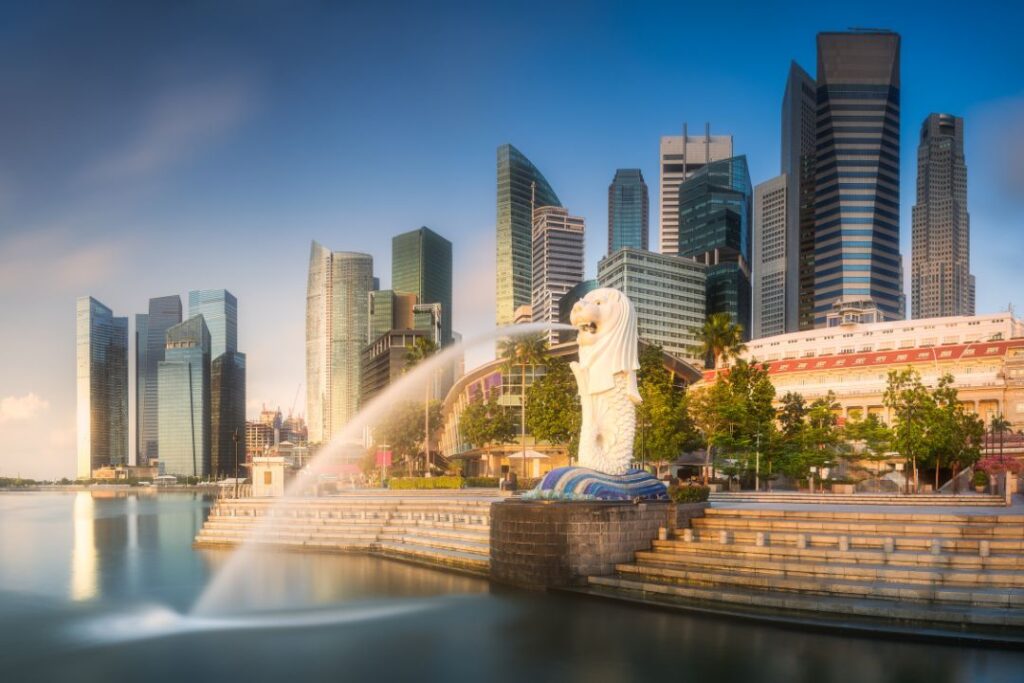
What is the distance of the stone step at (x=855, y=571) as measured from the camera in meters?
17.0

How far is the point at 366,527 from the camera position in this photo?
33.1m

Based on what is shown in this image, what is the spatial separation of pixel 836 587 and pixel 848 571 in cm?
73

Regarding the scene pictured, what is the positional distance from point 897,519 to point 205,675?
17.7 metres


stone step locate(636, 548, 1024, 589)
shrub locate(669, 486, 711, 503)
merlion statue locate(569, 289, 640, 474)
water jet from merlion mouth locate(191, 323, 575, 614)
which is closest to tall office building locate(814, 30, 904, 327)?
water jet from merlion mouth locate(191, 323, 575, 614)

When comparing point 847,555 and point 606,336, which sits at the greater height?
point 606,336

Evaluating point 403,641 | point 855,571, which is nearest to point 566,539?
point 403,641

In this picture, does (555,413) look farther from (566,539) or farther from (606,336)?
(566,539)

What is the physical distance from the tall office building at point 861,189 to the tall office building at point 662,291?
97.0 ft

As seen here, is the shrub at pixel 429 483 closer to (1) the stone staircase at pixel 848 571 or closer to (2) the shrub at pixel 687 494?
(2) the shrub at pixel 687 494

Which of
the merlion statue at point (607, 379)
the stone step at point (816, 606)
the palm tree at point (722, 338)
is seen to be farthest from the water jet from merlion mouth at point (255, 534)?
the palm tree at point (722, 338)

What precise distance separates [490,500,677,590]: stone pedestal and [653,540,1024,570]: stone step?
109cm

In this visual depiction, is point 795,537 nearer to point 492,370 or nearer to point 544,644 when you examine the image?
point 544,644

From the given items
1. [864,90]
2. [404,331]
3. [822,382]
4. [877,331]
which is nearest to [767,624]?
[822,382]

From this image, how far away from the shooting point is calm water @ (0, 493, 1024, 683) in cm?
1407
